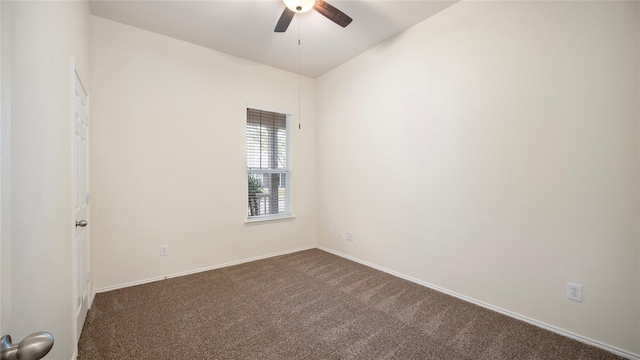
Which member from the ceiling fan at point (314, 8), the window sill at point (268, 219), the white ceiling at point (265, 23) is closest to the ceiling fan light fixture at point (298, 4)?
the ceiling fan at point (314, 8)

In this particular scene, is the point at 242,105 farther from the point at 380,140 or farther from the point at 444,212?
the point at 444,212

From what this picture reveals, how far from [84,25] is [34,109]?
1782mm

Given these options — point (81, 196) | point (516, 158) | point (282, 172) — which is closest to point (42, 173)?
point (81, 196)

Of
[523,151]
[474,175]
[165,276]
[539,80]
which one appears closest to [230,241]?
[165,276]

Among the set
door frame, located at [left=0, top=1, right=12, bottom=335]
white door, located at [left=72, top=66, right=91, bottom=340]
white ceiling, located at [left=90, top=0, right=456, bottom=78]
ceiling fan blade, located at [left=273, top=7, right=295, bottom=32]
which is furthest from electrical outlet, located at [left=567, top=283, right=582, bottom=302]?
white door, located at [left=72, top=66, right=91, bottom=340]

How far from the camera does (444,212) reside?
9.04 ft

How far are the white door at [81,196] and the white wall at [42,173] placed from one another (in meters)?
0.28

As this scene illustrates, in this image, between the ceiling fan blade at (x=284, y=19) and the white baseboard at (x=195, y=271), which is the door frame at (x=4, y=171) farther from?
the white baseboard at (x=195, y=271)

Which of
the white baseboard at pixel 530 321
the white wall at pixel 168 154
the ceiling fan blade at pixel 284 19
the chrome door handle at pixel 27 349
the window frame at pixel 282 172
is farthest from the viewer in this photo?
the window frame at pixel 282 172

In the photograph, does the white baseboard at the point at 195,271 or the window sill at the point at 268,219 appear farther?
the window sill at the point at 268,219

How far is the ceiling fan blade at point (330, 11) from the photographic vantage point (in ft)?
7.24

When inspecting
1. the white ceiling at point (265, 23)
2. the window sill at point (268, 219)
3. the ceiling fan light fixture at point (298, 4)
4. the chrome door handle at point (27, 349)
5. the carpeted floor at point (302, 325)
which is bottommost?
the carpeted floor at point (302, 325)

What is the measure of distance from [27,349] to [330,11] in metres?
2.61

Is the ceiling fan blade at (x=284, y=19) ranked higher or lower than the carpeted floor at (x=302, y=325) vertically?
higher
